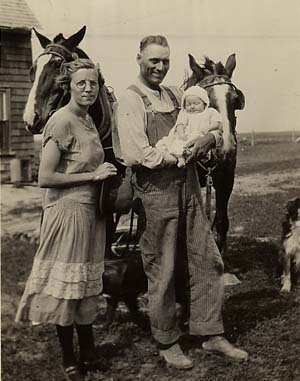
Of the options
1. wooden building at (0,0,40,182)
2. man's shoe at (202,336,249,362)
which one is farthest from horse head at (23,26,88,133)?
man's shoe at (202,336,249,362)

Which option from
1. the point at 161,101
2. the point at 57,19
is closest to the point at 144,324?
the point at 161,101

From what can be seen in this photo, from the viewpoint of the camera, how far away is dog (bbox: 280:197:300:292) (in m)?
2.72

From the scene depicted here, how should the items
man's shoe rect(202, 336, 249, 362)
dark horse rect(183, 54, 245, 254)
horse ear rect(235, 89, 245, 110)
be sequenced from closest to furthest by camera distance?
man's shoe rect(202, 336, 249, 362), dark horse rect(183, 54, 245, 254), horse ear rect(235, 89, 245, 110)

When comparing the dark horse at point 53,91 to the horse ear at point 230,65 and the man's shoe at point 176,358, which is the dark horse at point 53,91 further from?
the man's shoe at point 176,358

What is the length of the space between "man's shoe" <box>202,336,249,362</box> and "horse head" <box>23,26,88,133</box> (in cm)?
98

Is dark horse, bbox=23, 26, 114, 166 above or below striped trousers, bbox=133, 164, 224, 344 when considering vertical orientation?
above

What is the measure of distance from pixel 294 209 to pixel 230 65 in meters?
0.76

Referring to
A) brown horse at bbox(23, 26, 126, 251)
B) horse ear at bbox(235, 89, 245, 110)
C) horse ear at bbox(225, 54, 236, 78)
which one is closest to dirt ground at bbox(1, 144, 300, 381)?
horse ear at bbox(235, 89, 245, 110)

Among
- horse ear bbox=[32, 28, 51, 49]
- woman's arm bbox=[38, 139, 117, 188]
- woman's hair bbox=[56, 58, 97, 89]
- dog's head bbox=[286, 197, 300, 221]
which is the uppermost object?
horse ear bbox=[32, 28, 51, 49]

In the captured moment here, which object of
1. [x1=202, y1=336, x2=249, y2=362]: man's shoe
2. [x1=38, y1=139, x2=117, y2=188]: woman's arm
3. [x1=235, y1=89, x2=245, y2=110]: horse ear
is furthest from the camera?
[x1=235, y1=89, x2=245, y2=110]: horse ear

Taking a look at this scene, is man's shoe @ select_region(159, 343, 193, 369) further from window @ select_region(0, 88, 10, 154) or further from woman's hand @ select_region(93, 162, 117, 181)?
window @ select_region(0, 88, 10, 154)

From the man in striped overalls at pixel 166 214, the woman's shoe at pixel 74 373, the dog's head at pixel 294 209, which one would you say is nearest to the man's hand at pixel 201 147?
the man in striped overalls at pixel 166 214

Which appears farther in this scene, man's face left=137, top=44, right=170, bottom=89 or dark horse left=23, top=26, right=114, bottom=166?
dark horse left=23, top=26, right=114, bottom=166

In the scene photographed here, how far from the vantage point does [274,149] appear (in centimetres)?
278
